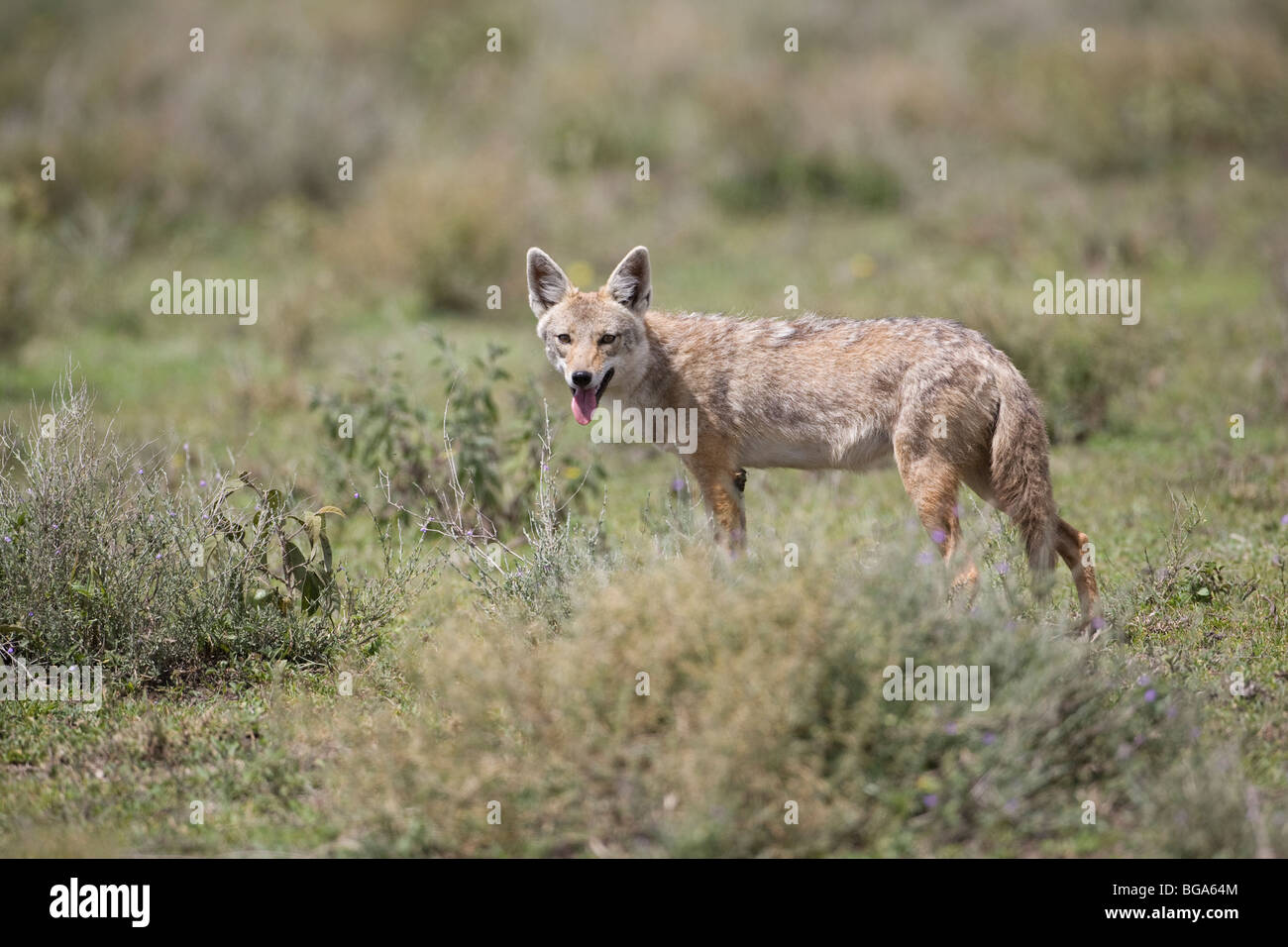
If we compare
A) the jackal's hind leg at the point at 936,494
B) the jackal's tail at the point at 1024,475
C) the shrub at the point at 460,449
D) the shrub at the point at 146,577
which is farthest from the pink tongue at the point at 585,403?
the jackal's tail at the point at 1024,475

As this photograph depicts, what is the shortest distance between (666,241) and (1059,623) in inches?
479

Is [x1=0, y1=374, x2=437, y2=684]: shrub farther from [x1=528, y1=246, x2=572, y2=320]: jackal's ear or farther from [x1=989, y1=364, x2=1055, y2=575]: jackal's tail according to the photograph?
[x1=989, y1=364, x2=1055, y2=575]: jackal's tail

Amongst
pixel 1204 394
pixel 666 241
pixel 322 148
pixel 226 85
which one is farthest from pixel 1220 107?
pixel 226 85

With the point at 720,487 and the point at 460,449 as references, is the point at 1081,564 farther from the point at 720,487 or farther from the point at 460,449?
the point at 460,449

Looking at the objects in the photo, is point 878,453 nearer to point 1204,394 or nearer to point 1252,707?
point 1252,707

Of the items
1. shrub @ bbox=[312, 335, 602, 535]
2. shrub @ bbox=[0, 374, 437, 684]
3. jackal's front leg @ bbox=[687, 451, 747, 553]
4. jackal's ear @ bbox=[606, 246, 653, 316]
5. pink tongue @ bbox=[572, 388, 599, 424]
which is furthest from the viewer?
shrub @ bbox=[312, 335, 602, 535]

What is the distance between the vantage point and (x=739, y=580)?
5207 millimetres

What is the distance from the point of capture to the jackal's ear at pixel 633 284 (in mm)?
7242

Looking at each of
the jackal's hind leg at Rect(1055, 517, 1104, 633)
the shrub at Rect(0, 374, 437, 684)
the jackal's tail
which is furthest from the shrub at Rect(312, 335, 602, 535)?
the jackal's hind leg at Rect(1055, 517, 1104, 633)

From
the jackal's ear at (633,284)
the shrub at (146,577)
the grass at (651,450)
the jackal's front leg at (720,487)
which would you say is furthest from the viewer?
the jackal's ear at (633,284)

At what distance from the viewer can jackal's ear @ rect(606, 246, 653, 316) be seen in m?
7.24

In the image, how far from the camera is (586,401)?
6.95 m

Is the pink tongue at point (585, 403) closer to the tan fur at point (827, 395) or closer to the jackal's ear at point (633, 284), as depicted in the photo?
the tan fur at point (827, 395)

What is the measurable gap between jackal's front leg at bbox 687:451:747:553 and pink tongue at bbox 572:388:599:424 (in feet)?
2.18
